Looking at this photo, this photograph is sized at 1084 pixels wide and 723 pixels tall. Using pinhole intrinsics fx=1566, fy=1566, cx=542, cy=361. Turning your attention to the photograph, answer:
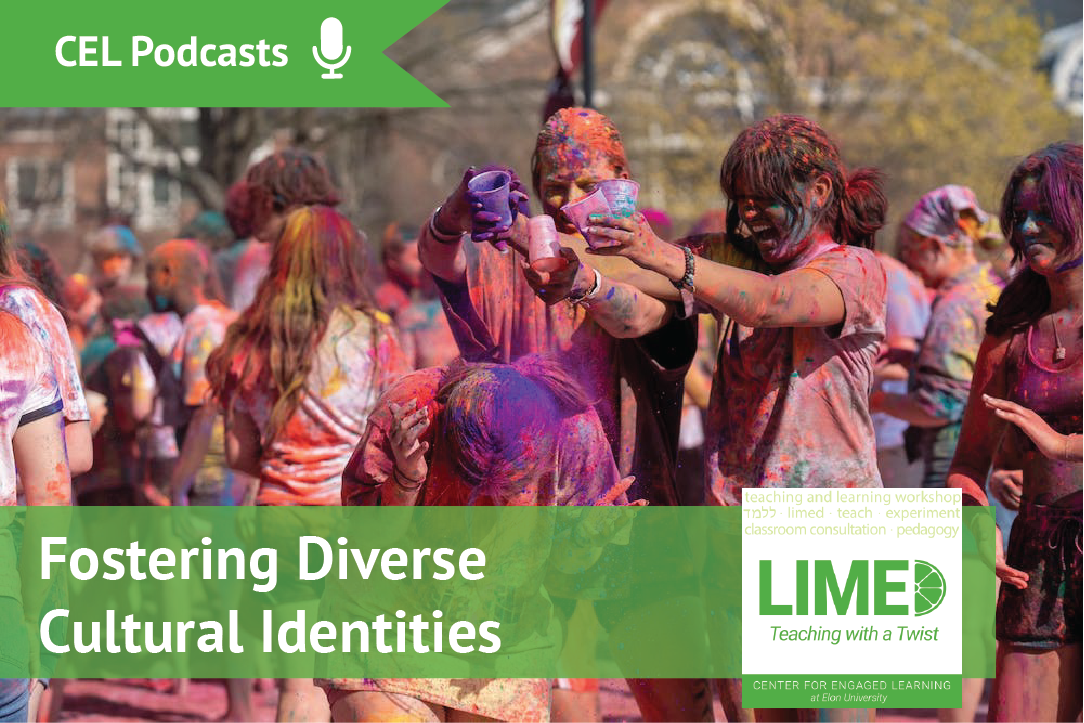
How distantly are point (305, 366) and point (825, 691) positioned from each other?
2161 mm

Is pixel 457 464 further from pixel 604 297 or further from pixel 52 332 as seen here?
pixel 52 332

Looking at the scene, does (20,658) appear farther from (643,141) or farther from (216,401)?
(643,141)

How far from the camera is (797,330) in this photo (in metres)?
3.92

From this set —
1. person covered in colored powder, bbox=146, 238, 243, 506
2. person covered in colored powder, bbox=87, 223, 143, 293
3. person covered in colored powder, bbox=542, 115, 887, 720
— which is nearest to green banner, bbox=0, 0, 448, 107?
person covered in colored powder, bbox=87, 223, 143, 293

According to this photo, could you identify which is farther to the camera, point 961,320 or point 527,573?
point 961,320

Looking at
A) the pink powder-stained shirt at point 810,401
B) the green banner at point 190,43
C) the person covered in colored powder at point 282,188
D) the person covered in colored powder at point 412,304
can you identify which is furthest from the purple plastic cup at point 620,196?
the green banner at point 190,43

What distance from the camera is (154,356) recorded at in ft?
24.4

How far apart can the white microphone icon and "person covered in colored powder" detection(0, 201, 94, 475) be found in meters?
6.30

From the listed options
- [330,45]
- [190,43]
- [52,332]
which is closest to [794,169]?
[52,332]

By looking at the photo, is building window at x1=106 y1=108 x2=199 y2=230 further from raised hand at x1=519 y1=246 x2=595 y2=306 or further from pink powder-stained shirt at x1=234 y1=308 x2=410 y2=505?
raised hand at x1=519 y1=246 x2=595 y2=306

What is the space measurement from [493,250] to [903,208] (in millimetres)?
21898

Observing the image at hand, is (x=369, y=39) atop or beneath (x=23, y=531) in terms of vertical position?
atop

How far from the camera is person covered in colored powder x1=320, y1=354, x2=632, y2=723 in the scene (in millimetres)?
3227

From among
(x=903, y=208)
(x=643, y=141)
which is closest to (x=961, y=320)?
(x=903, y=208)
